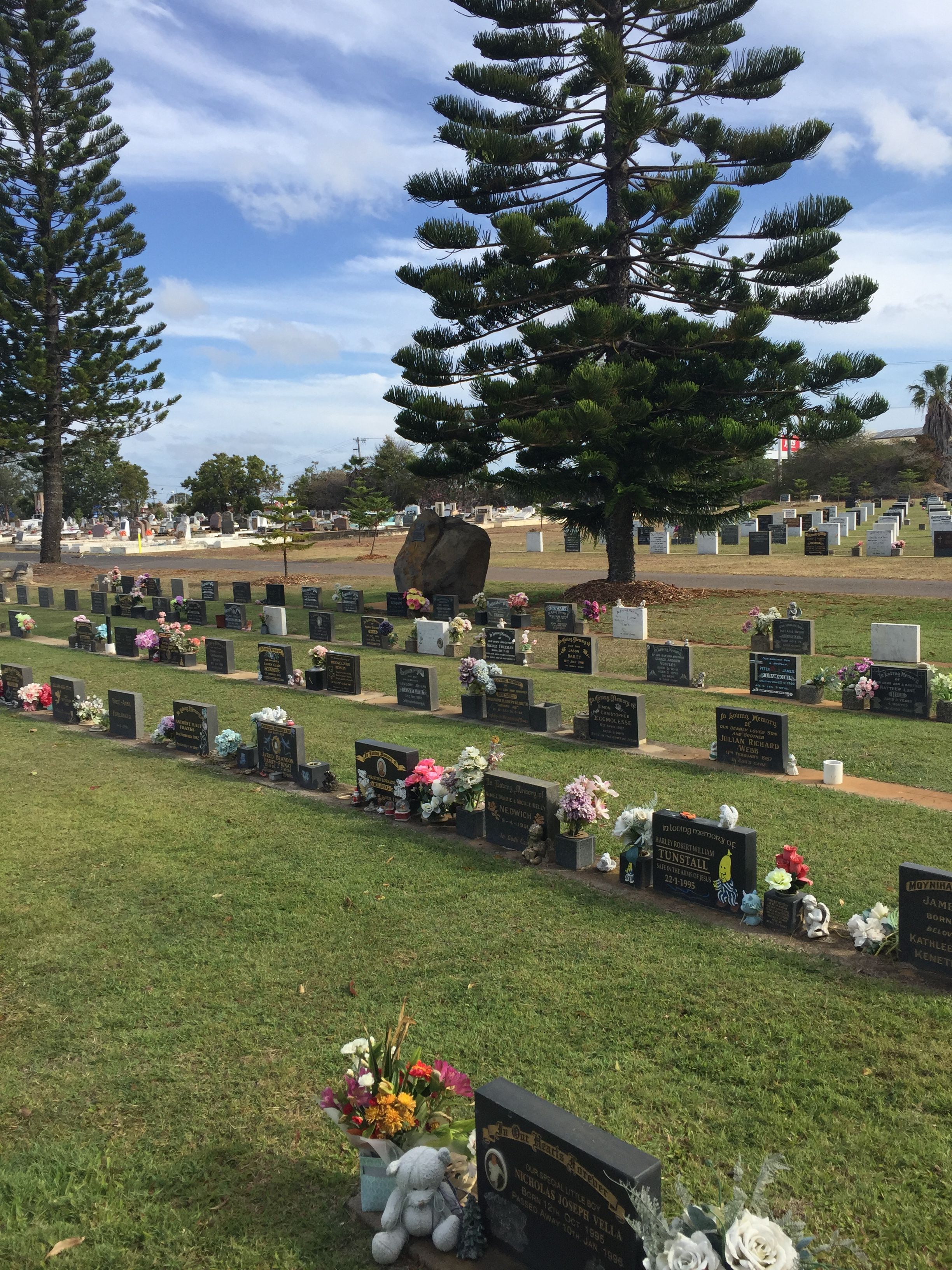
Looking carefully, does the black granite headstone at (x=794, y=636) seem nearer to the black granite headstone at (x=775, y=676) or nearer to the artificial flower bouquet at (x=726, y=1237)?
the black granite headstone at (x=775, y=676)

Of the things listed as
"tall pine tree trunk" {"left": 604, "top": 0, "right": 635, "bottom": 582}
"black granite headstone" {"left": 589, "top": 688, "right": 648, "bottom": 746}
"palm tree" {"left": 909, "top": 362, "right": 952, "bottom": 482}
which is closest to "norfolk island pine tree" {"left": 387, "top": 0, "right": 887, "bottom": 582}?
"tall pine tree trunk" {"left": 604, "top": 0, "right": 635, "bottom": 582}

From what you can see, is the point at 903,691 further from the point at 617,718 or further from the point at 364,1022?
the point at 364,1022

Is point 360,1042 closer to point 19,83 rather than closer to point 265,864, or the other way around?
point 265,864

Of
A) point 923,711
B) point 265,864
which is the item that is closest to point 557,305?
point 923,711

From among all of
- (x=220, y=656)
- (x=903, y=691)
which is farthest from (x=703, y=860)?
(x=220, y=656)

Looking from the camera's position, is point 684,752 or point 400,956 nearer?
point 400,956

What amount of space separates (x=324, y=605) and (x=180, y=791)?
15401mm

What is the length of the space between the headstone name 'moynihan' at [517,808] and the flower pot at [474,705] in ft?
13.6

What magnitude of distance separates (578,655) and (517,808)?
7207 millimetres

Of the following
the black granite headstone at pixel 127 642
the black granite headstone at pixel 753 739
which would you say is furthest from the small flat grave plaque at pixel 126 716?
the black granite headstone at pixel 753 739

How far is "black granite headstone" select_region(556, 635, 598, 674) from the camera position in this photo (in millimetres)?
14516

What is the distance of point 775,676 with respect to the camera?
12453 millimetres

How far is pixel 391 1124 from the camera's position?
3.76 m

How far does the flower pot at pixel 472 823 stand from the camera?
7.94m
